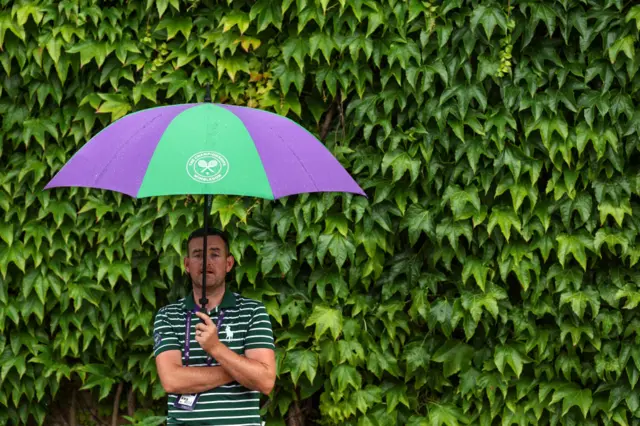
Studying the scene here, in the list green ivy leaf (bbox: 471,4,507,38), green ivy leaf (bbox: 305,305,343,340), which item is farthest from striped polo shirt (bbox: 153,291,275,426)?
green ivy leaf (bbox: 471,4,507,38)

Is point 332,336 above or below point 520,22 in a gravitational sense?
below

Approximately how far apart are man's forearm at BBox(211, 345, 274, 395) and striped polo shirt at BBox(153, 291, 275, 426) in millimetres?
88

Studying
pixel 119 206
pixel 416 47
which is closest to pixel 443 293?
pixel 416 47

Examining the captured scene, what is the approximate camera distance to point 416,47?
16.9 ft

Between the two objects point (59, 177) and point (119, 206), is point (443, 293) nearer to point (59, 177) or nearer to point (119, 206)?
point (119, 206)

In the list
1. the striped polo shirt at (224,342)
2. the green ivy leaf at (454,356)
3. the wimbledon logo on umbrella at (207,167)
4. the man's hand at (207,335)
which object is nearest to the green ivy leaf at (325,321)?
the green ivy leaf at (454,356)

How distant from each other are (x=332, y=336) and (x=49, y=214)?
168cm

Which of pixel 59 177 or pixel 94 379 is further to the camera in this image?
pixel 94 379

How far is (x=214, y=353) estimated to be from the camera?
141 inches

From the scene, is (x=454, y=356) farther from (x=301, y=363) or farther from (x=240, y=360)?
(x=240, y=360)

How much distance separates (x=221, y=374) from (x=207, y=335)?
239 millimetres

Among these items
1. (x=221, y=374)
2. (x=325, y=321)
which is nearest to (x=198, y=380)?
(x=221, y=374)

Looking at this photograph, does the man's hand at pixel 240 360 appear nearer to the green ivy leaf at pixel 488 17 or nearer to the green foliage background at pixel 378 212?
the green foliage background at pixel 378 212

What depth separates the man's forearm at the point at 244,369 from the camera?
3.62m
